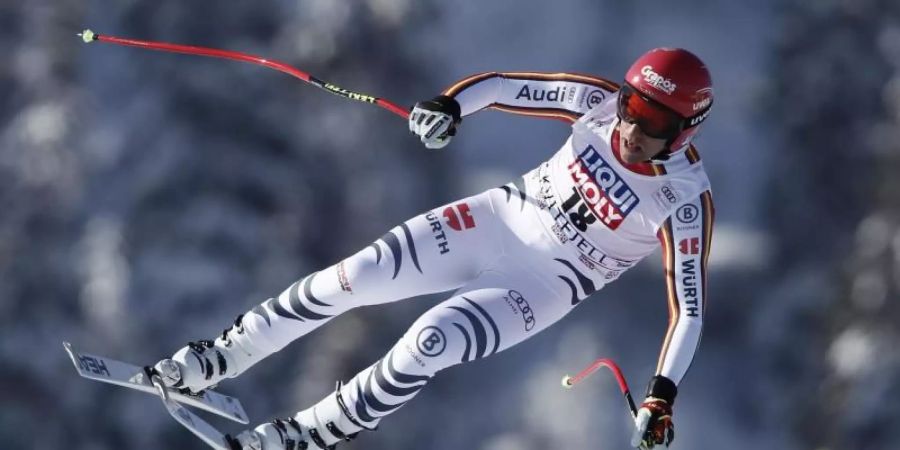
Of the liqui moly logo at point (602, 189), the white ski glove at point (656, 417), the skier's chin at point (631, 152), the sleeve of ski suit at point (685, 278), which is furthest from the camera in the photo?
the liqui moly logo at point (602, 189)

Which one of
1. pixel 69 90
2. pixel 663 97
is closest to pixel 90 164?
pixel 69 90

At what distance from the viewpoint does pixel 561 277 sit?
6.44 meters

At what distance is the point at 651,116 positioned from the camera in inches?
238

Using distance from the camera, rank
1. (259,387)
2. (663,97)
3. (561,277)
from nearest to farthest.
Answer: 1. (663,97)
2. (561,277)
3. (259,387)

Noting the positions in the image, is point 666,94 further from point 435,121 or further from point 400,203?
point 400,203

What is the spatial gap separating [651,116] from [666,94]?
4.5 inches

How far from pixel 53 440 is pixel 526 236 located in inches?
331

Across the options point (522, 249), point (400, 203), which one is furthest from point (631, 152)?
point (400, 203)

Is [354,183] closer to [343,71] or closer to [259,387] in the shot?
[343,71]

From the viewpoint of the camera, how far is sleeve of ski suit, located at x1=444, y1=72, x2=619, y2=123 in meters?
6.52

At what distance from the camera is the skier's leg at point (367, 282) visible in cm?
630

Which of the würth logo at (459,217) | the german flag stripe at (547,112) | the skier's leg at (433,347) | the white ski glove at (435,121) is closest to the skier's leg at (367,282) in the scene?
the würth logo at (459,217)

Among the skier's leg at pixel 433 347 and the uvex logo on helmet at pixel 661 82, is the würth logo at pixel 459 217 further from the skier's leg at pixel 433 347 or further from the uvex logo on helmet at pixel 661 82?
the uvex logo on helmet at pixel 661 82

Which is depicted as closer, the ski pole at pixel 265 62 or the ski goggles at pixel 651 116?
the ski goggles at pixel 651 116
